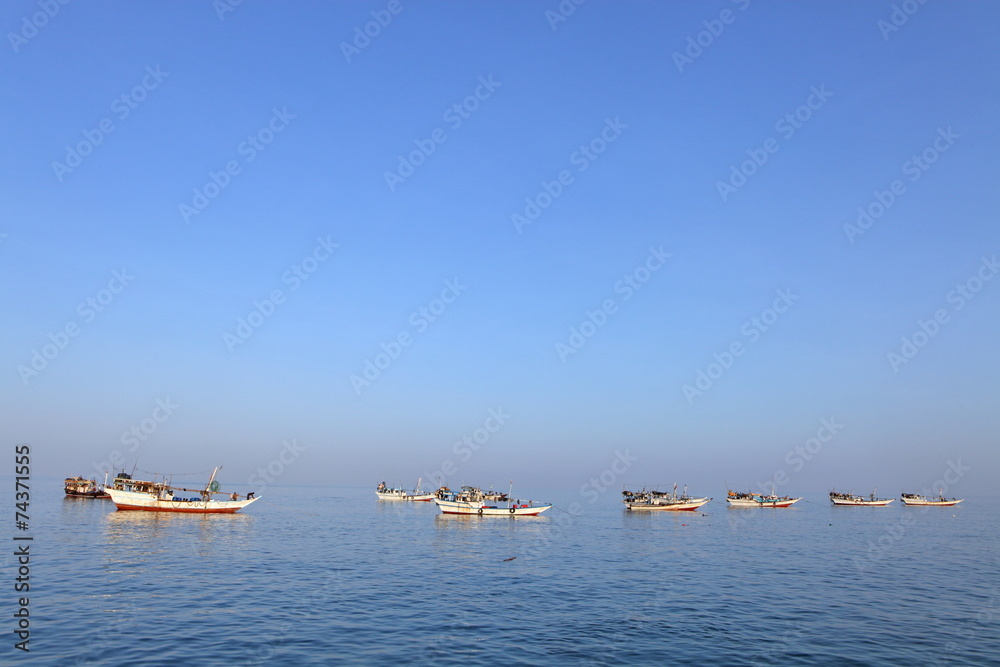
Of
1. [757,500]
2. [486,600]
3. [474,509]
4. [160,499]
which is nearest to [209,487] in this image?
[160,499]

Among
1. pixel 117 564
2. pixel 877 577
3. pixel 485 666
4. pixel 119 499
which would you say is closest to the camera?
pixel 485 666

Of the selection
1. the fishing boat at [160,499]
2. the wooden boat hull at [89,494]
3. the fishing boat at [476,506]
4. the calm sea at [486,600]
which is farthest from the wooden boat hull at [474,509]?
the wooden boat hull at [89,494]

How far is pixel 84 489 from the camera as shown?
138 meters

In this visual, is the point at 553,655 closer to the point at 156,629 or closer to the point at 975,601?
the point at 156,629

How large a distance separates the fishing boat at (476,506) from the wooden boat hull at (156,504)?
37292 millimetres

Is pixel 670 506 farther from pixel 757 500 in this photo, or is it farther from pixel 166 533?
pixel 166 533

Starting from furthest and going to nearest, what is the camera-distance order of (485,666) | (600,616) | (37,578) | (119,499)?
(119,499) → (37,578) → (600,616) → (485,666)

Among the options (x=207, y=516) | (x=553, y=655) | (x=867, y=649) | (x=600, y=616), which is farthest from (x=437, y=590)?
(x=207, y=516)

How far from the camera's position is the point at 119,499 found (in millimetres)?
97938

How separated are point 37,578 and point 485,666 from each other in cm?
3674

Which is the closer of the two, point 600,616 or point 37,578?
point 600,616

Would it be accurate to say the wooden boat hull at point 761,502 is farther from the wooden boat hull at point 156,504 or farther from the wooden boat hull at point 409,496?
the wooden boat hull at point 156,504

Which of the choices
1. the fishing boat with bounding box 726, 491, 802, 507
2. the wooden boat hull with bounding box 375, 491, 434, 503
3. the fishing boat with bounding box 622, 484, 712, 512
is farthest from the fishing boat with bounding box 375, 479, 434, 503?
the fishing boat with bounding box 726, 491, 802, 507

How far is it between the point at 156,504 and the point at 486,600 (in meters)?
78.8
